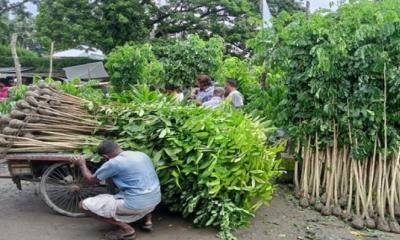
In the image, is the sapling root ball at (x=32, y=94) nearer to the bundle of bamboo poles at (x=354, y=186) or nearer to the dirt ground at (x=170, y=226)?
the dirt ground at (x=170, y=226)

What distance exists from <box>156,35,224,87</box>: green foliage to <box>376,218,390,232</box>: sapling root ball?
18.5ft

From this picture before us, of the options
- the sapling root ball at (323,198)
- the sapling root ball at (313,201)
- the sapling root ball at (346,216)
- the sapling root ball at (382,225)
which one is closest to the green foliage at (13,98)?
the sapling root ball at (313,201)

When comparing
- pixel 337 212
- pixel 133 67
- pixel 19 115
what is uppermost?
pixel 133 67

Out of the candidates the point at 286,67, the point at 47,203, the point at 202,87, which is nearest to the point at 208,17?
the point at 202,87

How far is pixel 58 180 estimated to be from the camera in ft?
18.9

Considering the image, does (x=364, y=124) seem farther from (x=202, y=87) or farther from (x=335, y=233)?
(x=202, y=87)

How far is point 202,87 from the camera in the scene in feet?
29.6

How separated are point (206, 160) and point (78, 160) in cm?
147

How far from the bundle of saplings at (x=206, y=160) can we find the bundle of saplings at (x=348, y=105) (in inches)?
47.1

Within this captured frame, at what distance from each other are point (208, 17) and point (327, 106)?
18835 mm

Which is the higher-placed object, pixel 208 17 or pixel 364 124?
pixel 208 17

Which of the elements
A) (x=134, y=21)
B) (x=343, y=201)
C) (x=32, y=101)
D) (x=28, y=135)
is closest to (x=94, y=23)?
(x=134, y=21)

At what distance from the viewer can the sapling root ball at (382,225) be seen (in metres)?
6.08

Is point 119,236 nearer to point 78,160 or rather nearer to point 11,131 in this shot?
point 78,160
